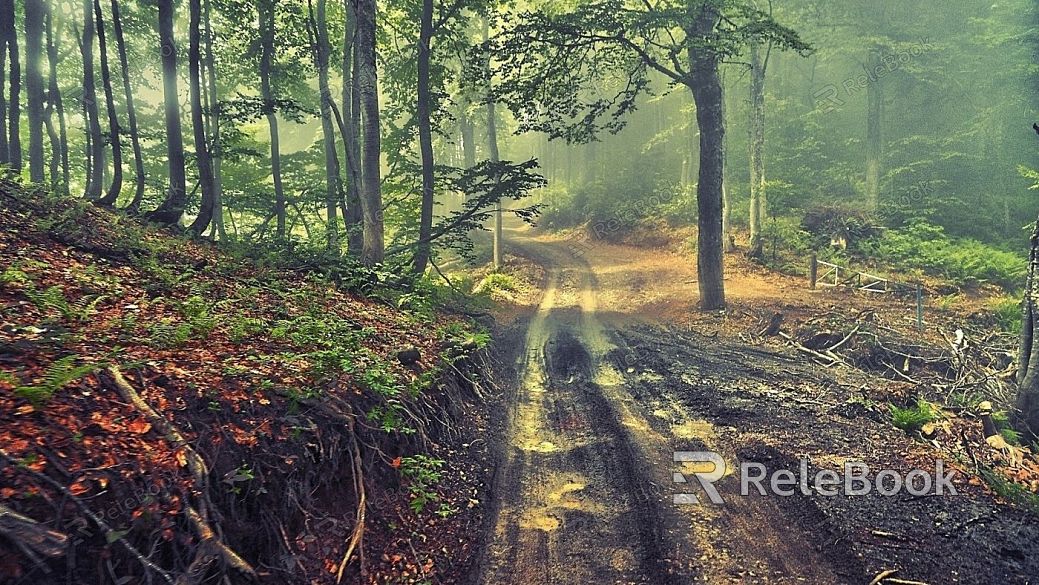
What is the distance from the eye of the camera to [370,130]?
1230 centimetres

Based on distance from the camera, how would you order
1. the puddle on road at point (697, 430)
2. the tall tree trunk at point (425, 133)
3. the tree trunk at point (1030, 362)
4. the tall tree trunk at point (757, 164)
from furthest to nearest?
the tall tree trunk at point (757, 164) → the tall tree trunk at point (425, 133) → the tree trunk at point (1030, 362) → the puddle on road at point (697, 430)

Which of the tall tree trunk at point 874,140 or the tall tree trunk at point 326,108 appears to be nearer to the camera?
the tall tree trunk at point 326,108

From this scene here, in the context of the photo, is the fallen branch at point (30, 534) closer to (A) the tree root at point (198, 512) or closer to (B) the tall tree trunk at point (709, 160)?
(A) the tree root at point (198, 512)

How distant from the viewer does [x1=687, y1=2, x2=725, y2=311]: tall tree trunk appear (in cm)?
1559

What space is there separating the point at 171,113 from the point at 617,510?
13.6 m

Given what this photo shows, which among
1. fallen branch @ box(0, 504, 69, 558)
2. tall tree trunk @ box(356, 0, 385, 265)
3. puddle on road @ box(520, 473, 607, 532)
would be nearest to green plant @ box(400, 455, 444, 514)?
puddle on road @ box(520, 473, 607, 532)

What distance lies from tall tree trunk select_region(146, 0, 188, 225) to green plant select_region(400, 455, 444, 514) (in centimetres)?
1012

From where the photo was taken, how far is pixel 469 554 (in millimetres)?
4797

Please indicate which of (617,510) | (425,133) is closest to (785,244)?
(425,133)

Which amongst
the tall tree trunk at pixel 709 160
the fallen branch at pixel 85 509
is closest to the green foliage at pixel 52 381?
the fallen branch at pixel 85 509

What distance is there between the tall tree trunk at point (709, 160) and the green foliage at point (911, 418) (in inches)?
394

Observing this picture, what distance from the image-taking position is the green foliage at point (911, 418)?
22.9 feet

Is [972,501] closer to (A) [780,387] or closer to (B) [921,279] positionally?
(A) [780,387]

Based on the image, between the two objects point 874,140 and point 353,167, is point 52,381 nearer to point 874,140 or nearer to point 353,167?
point 353,167
